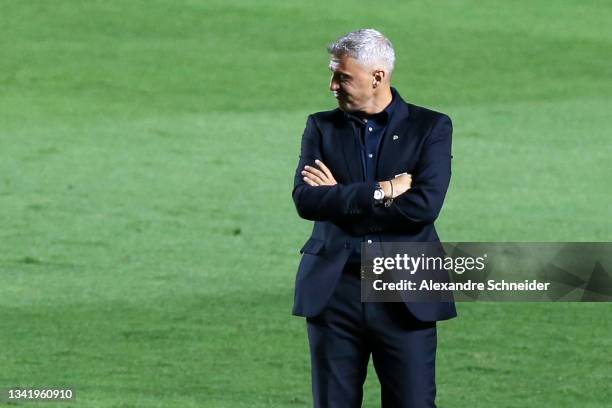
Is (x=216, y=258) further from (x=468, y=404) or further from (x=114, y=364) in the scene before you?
(x=468, y=404)

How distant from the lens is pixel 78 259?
1260 cm


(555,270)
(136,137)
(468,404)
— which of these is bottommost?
(468,404)

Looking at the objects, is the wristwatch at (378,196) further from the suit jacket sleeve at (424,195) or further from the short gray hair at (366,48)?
the short gray hair at (366,48)

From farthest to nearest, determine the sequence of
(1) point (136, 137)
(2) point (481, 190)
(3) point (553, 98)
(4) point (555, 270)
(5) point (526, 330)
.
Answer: (3) point (553, 98)
(1) point (136, 137)
(2) point (481, 190)
(4) point (555, 270)
(5) point (526, 330)

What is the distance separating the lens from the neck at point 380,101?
194 inches

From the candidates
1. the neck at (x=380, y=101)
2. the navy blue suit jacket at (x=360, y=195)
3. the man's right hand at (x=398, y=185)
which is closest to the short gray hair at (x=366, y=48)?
the neck at (x=380, y=101)

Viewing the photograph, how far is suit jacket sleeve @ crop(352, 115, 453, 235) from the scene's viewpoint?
4.93 metres

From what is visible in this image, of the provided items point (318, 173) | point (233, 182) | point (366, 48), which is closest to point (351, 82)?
point (366, 48)

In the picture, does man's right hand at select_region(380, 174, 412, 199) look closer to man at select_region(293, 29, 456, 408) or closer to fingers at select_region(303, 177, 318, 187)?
man at select_region(293, 29, 456, 408)

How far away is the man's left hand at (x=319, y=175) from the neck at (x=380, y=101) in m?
0.22

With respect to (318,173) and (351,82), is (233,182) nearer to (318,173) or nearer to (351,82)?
(318,173)

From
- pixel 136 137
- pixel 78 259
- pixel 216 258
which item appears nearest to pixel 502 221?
pixel 216 258

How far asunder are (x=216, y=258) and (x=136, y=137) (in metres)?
5.81

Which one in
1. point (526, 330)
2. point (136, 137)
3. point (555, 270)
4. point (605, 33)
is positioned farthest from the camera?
point (605, 33)
